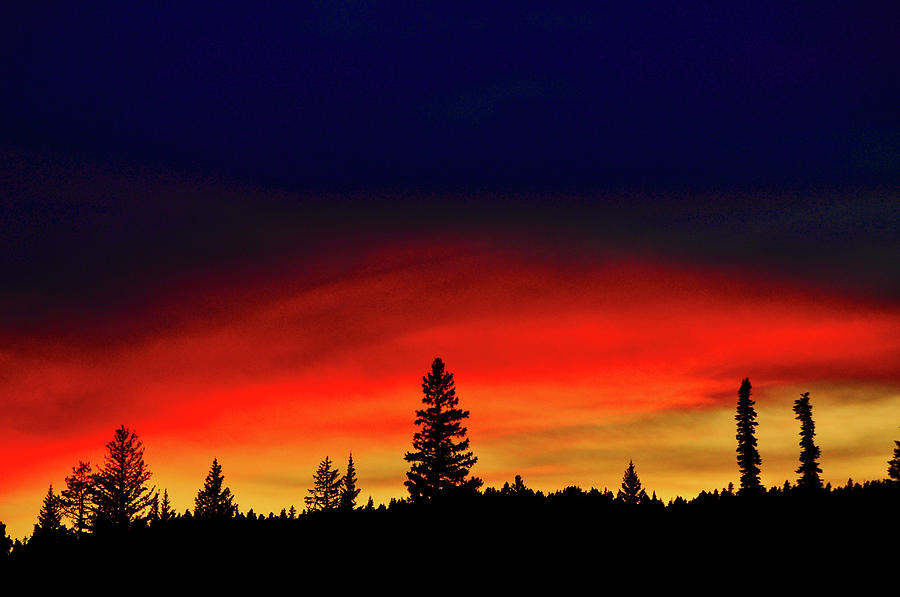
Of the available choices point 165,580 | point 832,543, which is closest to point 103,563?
point 165,580

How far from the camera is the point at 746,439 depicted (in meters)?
71.6

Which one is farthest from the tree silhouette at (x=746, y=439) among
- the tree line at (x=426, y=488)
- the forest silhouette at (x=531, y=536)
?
the forest silhouette at (x=531, y=536)

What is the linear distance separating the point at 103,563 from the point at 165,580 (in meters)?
2.81

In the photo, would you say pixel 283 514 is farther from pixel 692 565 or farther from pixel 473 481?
pixel 473 481

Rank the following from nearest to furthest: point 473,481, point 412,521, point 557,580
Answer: point 557,580
point 412,521
point 473,481

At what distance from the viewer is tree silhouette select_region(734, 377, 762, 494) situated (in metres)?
70.9

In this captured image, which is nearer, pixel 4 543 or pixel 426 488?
pixel 4 543

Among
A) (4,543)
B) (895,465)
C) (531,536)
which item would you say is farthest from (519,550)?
(895,465)

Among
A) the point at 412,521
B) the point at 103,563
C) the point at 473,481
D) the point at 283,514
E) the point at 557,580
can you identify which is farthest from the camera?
the point at 473,481

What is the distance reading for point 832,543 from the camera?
19.5 metres

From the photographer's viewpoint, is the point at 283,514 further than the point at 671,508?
Yes

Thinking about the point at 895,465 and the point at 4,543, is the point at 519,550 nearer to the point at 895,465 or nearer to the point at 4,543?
the point at 4,543

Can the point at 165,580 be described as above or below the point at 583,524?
below

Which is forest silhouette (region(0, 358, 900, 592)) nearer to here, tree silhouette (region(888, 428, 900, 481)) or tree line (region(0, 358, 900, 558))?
tree line (region(0, 358, 900, 558))
